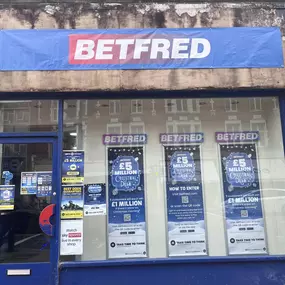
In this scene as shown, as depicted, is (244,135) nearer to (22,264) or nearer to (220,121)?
(220,121)

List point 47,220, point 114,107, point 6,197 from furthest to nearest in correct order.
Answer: point 114,107 < point 6,197 < point 47,220

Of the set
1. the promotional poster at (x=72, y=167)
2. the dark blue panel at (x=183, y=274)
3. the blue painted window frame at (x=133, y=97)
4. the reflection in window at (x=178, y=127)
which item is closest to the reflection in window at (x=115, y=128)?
the blue painted window frame at (x=133, y=97)

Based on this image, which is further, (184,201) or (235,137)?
(235,137)

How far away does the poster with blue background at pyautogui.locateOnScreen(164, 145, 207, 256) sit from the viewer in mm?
4840

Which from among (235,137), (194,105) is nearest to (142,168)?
(194,105)

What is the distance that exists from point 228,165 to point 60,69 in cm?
280

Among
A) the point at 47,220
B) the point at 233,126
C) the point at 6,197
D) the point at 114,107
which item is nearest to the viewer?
the point at 47,220

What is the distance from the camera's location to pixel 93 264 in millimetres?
4449

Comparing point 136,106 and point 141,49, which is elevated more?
point 141,49

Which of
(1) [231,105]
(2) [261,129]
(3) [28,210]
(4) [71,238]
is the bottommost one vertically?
(4) [71,238]

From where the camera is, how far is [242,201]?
495cm

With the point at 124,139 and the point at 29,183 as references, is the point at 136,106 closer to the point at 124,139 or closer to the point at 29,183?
the point at 124,139

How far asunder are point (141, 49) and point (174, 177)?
190cm

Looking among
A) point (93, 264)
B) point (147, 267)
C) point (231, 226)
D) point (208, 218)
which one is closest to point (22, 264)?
point (93, 264)
